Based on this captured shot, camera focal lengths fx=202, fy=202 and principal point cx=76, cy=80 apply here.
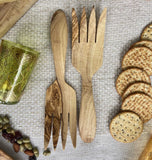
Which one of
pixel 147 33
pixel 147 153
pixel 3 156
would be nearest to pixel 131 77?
pixel 147 33

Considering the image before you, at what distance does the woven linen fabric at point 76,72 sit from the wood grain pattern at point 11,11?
24 millimetres

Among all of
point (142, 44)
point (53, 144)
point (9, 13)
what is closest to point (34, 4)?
point (9, 13)

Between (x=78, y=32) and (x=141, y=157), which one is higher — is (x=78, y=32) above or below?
above

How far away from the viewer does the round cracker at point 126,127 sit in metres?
0.71

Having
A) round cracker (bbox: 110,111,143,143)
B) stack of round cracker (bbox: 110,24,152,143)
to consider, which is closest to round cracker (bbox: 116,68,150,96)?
stack of round cracker (bbox: 110,24,152,143)

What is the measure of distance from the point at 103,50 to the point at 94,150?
0.37 m

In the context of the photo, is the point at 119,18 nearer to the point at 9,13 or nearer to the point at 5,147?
the point at 9,13

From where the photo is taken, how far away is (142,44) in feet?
2.27

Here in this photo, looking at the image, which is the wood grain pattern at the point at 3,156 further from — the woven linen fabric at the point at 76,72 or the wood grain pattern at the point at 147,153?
the wood grain pattern at the point at 147,153

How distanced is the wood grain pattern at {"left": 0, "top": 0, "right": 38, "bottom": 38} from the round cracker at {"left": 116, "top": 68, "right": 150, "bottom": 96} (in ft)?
1.30

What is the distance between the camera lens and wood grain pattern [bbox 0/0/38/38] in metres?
0.67

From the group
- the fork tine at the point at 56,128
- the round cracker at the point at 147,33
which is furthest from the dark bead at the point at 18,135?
the round cracker at the point at 147,33

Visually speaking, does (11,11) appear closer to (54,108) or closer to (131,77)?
(54,108)

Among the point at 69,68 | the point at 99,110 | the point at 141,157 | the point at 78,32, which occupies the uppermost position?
the point at 78,32
